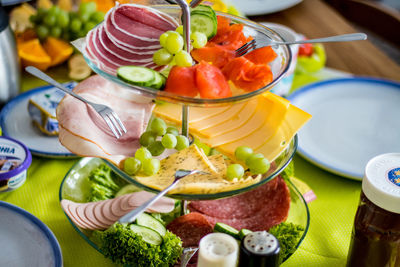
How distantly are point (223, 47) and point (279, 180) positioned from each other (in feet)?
1.28

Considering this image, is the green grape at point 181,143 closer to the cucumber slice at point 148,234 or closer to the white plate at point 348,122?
the cucumber slice at point 148,234

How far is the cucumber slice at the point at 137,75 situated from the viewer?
2.57 ft

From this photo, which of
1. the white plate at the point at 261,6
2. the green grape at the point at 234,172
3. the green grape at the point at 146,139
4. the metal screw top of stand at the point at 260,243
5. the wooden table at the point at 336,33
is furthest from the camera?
the white plate at the point at 261,6

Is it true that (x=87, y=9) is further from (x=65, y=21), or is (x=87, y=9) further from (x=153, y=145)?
(x=153, y=145)

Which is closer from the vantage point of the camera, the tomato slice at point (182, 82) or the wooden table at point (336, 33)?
the tomato slice at point (182, 82)

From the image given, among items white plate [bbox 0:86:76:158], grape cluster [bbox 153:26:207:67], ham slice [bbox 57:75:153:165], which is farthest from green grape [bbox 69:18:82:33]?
grape cluster [bbox 153:26:207:67]

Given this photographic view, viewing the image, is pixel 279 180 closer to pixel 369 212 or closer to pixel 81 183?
pixel 369 212

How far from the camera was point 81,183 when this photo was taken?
1170 mm

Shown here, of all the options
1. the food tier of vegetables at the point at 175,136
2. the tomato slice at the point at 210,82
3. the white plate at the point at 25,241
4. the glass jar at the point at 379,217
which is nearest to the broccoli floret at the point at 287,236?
the food tier of vegetables at the point at 175,136

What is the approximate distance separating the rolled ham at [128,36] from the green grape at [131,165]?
163mm

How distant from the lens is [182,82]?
0.84m

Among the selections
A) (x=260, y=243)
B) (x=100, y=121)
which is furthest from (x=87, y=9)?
(x=260, y=243)

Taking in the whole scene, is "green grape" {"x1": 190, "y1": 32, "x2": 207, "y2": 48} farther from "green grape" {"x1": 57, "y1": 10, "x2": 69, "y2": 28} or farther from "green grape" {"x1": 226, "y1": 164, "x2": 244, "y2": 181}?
"green grape" {"x1": 57, "y1": 10, "x2": 69, "y2": 28}

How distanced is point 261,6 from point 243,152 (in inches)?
47.0
